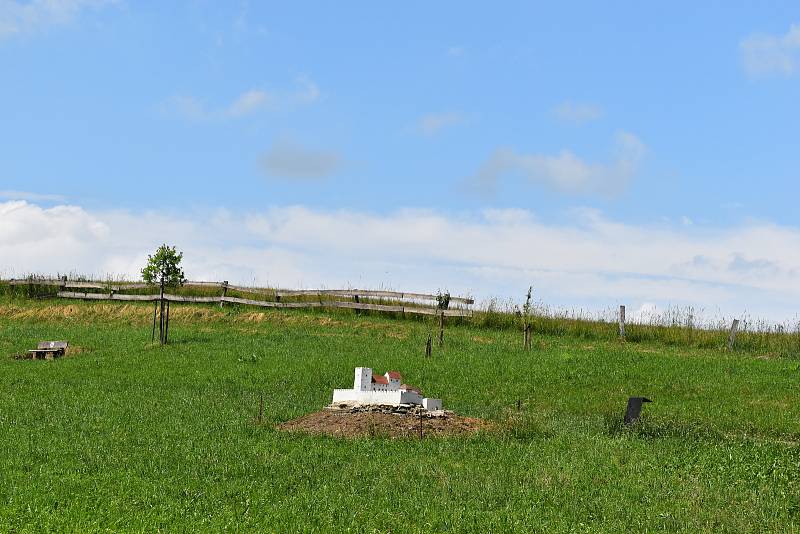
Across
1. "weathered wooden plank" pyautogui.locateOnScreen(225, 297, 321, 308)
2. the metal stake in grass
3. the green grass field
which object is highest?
"weathered wooden plank" pyautogui.locateOnScreen(225, 297, 321, 308)

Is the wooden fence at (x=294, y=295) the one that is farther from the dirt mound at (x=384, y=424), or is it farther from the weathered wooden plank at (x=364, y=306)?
the dirt mound at (x=384, y=424)

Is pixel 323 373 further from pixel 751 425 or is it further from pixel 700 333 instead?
pixel 700 333

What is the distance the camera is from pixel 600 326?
37938 millimetres

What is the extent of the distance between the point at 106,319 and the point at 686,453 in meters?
31.6

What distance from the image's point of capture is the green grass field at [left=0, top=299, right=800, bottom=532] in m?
11.1

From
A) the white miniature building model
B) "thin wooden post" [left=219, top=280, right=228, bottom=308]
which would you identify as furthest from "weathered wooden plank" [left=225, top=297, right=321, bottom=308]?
the white miniature building model

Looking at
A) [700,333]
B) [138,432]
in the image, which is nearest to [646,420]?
[138,432]

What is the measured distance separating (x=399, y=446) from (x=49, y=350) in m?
19.3

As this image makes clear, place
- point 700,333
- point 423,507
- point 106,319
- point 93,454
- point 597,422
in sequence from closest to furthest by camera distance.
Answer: point 423,507 → point 93,454 → point 597,422 → point 700,333 → point 106,319

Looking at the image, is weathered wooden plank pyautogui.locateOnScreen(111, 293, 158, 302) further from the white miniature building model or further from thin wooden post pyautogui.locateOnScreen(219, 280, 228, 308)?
the white miniature building model

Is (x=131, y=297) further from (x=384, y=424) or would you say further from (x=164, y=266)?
(x=384, y=424)

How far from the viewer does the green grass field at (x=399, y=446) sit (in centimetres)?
1111

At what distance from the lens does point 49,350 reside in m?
29.6

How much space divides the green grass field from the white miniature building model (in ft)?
4.32
